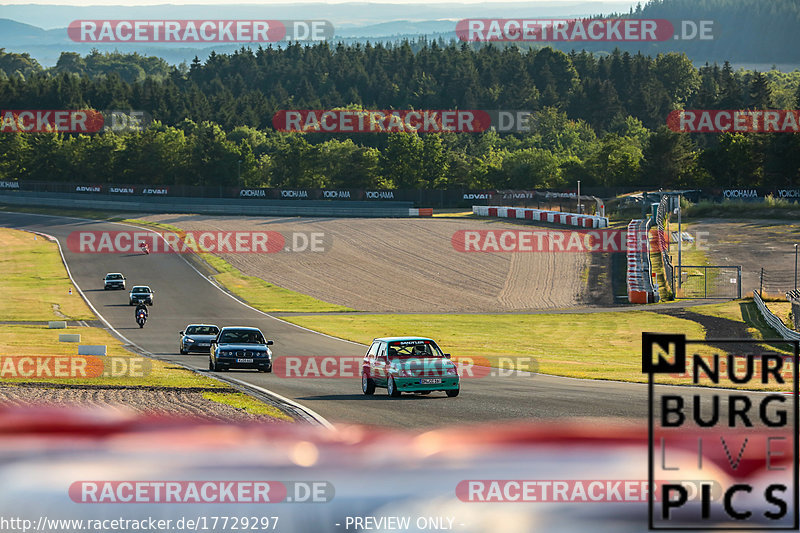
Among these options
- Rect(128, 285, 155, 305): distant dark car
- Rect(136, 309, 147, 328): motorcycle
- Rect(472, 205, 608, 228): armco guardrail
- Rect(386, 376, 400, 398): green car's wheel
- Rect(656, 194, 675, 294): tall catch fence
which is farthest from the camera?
Rect(472, 205, 608, 228): armco guardrail

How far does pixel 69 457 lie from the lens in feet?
51.2

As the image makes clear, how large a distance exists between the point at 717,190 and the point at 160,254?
64.2 metres

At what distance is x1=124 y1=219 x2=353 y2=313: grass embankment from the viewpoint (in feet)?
202

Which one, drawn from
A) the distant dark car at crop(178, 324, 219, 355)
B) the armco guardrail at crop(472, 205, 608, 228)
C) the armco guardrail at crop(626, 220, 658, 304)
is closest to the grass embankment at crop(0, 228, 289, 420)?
the distant dark car at crop(178, 324, 219, 355)

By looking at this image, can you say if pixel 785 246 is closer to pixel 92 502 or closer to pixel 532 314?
pixel 532 314

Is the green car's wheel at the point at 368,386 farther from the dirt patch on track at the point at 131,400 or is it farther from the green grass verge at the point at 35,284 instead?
the green grass verge at the point at 35,284

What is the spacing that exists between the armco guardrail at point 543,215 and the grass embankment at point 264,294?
35.4 m

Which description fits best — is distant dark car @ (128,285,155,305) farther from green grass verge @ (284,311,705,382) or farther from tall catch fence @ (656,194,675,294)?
tall catch fence @ (656,194,675,294)

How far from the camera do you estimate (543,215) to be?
334 ft

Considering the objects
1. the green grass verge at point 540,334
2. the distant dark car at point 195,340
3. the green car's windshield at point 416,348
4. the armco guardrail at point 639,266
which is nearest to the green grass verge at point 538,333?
the green grass verge at point 540,334

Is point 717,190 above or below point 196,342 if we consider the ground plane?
above

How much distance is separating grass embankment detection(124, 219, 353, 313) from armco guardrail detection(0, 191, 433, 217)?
35546 millimetres

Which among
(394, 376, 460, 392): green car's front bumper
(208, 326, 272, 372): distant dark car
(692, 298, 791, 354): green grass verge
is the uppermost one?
(394, 376, 460, 392): green car's front bumper

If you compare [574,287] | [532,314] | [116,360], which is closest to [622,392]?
[116,360]
